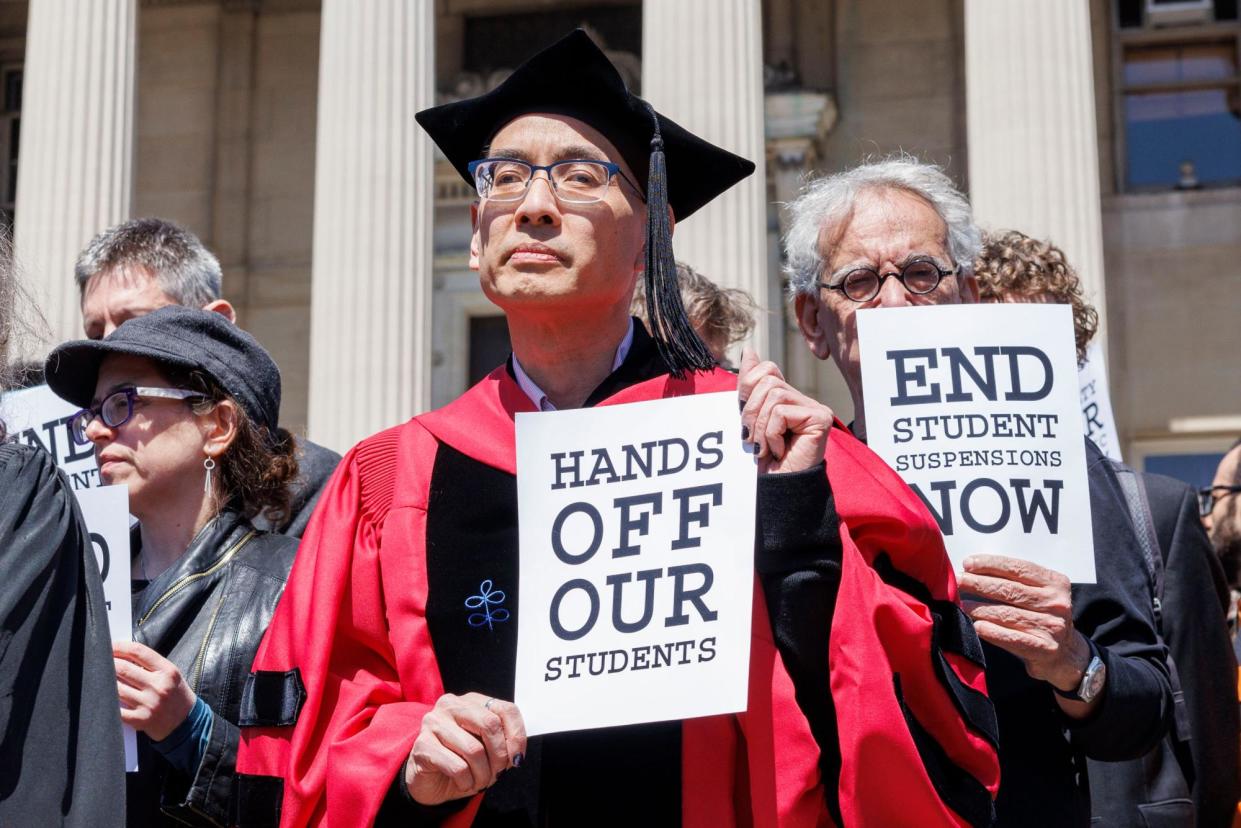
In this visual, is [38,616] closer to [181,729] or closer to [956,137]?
[181,729]

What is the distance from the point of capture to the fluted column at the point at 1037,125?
1552 cm

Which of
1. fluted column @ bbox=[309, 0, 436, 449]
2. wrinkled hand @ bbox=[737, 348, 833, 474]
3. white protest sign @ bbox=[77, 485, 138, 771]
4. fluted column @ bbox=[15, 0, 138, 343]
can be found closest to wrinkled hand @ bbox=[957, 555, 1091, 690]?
wrinkled hand @ bbox=[737, 348, 833, 474]

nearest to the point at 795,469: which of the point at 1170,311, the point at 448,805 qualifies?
the point at 448,805

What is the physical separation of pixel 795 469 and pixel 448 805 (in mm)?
846

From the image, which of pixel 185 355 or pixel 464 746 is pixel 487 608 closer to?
pixel 464 746

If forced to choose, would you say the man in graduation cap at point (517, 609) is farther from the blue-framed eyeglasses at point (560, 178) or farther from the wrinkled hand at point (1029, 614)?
the wrinkled hand at point (1029, 614)

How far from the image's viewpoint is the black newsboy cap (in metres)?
4.52

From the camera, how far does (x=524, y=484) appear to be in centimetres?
327

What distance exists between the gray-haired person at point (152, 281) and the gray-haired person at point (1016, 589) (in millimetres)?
2157

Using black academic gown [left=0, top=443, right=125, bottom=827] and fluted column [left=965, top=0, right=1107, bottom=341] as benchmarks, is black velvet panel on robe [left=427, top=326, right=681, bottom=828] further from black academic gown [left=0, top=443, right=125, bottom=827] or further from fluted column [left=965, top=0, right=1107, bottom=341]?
fluted column [left=965, top=0, right=1107, bottom=341]

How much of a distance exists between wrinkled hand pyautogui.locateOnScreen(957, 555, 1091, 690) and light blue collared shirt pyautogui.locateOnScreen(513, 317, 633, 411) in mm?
840

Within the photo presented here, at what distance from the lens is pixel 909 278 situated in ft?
14.1

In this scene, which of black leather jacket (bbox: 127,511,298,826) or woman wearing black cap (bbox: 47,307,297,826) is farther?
woman wearing black cap (bbox: 47,307,297,826)

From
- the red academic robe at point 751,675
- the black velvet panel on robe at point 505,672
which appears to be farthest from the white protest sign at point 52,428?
the black velvet panel on robe at point 505,672
